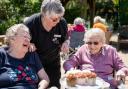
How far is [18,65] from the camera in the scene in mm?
4207

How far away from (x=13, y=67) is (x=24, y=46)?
9.4 inches

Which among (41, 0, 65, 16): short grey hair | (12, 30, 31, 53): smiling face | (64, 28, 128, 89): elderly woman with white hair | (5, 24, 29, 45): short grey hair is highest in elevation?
(41, 0, 65, 16): short grey hair

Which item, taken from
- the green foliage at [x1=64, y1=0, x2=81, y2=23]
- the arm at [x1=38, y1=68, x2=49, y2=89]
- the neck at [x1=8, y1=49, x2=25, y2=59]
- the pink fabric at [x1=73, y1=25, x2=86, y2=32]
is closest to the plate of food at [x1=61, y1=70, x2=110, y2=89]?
the arm at [x1=38, y1=68, x2=49, y2=89]

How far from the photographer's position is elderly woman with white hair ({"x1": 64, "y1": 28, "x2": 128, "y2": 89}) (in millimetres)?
4605

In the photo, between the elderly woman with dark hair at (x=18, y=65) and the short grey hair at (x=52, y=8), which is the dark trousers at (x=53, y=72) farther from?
the short grey hair at (x=52, y=8)

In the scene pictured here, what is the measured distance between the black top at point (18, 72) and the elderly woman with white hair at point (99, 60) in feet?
1.87

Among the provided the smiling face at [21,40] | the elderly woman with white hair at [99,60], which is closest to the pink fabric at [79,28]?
the elderly woman with white hair at [99,60]

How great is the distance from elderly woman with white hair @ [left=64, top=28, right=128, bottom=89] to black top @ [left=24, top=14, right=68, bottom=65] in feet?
0.71

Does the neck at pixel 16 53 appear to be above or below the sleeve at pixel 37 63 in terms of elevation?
above

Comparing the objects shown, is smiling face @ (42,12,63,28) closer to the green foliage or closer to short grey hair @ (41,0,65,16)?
short grey hair @ (41,0,65,16)

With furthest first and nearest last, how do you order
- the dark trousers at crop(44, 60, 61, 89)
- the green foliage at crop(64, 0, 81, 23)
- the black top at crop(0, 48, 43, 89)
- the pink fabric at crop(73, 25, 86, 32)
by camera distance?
the green foliage at crop(64, 0, 81, 23), the pink fabric at crop(73, 25, 86, 32), the dark trousers at crop(44, 60, 61, 89), the black top at crop(0, 48, 43, 89)

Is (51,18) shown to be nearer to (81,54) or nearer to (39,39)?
(39,39)

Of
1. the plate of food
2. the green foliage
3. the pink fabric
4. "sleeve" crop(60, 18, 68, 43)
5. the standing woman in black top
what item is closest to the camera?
the plate of food

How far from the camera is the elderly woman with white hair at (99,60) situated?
4605 millimetres
